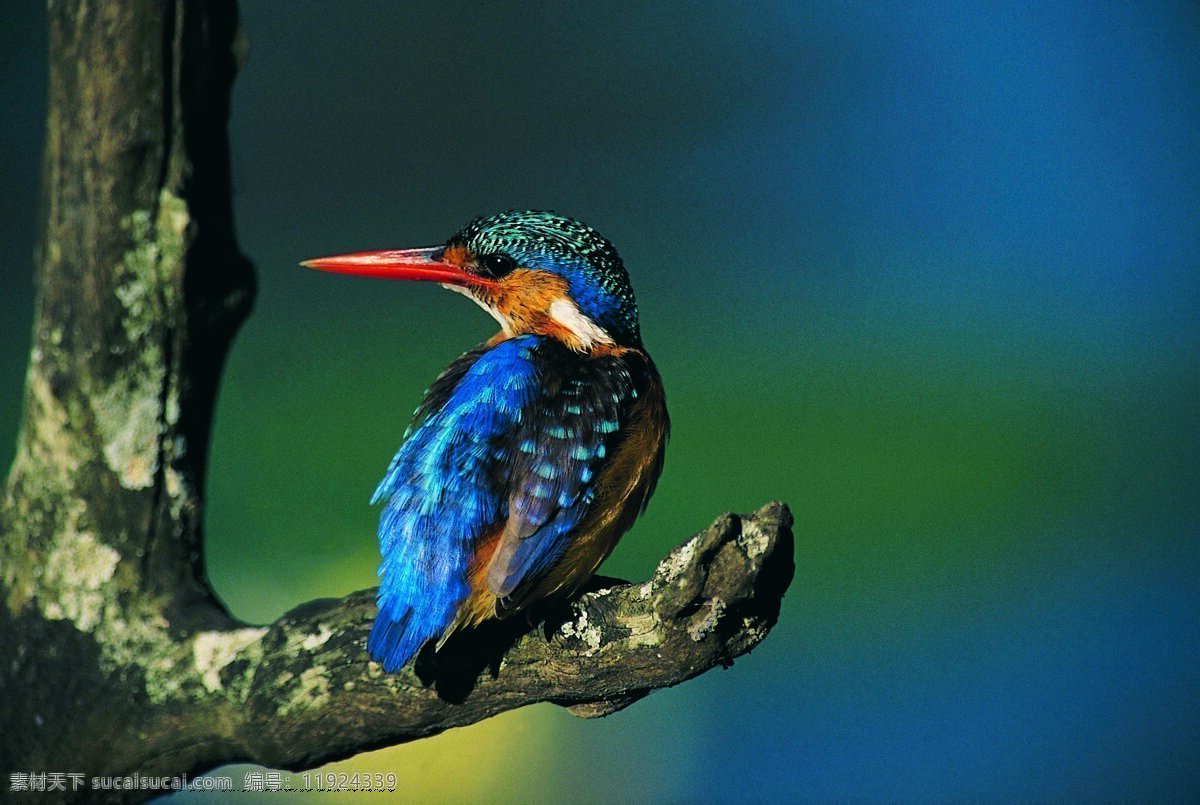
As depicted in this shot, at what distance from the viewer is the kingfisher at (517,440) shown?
3.87 ft

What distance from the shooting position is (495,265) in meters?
1.50

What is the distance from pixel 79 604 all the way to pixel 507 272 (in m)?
0.70

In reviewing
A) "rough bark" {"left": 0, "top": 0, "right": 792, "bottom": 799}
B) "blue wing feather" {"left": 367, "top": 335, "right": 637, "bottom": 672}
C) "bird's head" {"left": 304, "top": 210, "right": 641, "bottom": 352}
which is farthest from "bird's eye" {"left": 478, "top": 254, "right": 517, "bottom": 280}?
"rough bark" {"left": 0, "top": 0, "right": 792, "bottom": 799}

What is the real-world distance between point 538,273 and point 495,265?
0.07 m

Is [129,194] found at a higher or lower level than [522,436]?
higher

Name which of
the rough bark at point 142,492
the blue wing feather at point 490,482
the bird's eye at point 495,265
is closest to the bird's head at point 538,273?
the bird's eye at point 495,265

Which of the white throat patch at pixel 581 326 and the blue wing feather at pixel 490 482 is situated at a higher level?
the white throat patch at pixel 581 326

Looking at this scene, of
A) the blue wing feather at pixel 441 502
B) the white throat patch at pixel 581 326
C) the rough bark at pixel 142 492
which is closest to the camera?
the blue wing feather at pixel 441 502

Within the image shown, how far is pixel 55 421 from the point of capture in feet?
4.44

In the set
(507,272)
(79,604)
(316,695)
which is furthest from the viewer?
(507,272)

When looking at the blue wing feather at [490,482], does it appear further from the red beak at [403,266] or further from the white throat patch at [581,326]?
the red beak at [403,266]

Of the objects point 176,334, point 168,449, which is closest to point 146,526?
point 168,449

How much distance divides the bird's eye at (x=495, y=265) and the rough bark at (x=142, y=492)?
33 centimetres

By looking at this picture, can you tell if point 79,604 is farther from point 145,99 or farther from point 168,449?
point 145,99
